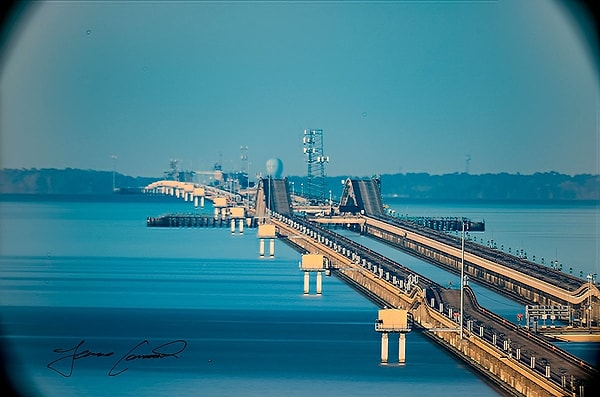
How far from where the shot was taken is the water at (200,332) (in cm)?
3359

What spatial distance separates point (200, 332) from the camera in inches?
1706

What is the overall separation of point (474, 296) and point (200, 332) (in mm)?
8834

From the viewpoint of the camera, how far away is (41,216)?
148750 mm

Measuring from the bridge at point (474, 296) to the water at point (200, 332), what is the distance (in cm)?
70

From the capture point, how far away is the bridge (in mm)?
31219

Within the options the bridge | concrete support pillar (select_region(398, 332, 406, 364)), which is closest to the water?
concrete support pillar (select_region(398, 332, 406, 364))

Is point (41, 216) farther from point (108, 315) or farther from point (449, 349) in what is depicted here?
point (449, 349)
